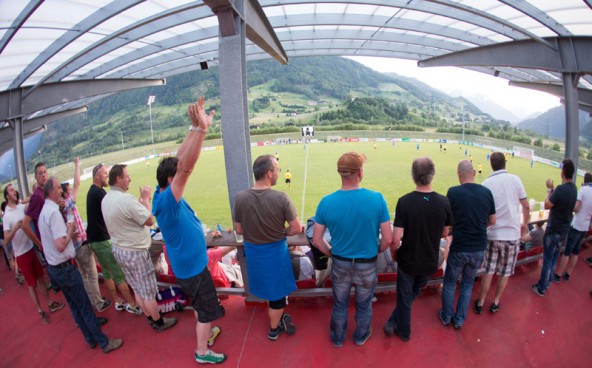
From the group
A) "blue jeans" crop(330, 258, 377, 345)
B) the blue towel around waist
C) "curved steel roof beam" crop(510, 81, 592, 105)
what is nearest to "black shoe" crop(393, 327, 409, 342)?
"blue jeans" crop(330, 258, 377, 345)

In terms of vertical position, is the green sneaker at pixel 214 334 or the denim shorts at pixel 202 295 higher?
the denim shorts at pixel 202 295

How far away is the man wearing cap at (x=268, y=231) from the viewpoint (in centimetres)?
253

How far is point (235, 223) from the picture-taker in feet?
9.05

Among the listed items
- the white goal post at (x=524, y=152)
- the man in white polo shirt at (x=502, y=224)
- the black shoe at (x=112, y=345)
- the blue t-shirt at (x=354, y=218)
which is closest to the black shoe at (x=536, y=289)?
the man in white polo shirt at (x=502, y=224)

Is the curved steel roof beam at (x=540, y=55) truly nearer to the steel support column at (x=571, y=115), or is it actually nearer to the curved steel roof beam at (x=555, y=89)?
the steel support column at (x=571, y=115)

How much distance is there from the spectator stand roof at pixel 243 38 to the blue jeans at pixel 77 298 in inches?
70.9

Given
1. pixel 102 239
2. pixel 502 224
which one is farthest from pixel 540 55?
pixel 102 239

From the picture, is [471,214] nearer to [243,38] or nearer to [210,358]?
[210,358]

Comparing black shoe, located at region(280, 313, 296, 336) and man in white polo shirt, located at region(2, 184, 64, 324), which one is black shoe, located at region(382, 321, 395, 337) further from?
man in white polo shirt, located at region(2, 184, 64, 324)

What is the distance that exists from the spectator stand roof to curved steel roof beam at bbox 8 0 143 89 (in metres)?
0.02

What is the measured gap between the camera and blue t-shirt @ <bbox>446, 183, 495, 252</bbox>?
2.78 meters

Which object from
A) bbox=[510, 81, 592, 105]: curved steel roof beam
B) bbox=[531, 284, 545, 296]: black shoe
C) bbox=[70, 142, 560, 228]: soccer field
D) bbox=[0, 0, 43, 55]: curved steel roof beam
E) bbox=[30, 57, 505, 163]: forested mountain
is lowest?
bbox=[70, 142, 560, 228]: soccer field

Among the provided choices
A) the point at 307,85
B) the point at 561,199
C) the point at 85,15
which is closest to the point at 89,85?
the point at 85,15

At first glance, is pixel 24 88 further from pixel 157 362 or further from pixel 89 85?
pixel 157 362
